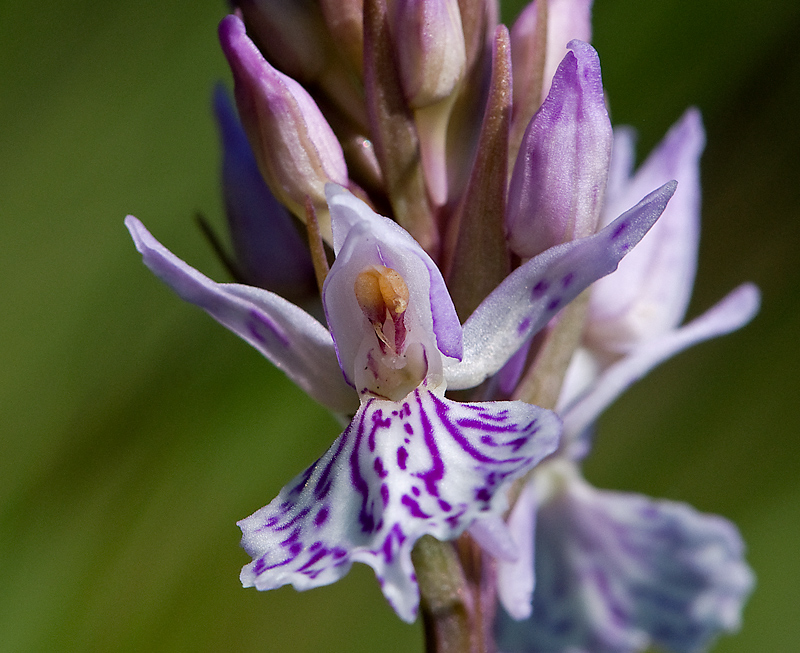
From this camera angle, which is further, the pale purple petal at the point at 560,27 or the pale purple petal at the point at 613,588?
the pale purple petal at the point at 613,588

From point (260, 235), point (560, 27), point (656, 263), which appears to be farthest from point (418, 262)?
point (656, 263)

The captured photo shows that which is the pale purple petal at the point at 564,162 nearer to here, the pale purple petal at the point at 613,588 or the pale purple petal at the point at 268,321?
the pale purple petal at the point at 268,321

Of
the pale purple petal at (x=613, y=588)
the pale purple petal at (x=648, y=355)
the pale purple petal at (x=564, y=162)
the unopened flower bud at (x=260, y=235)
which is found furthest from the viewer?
the pale purple petal at (x=613, y=588)

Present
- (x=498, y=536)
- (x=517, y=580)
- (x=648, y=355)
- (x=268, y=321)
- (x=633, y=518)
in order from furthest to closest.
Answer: (x=633, y=518)
(x=648, y=355)
(x=517, y=580)
(x=268, y=321)
(x=498, y=536)

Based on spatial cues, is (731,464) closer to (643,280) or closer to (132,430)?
(643,280)

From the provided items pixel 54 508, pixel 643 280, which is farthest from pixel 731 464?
pixel 54 508

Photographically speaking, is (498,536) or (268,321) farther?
(268,321)

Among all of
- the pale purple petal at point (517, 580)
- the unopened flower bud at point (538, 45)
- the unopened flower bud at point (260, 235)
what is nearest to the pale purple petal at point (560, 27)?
the unopened flower bud at point (538, 45)

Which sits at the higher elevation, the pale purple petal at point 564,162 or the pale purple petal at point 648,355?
the pale purple petal at point 564,162

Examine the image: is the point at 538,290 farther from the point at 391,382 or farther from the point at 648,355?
the point at 648,355
